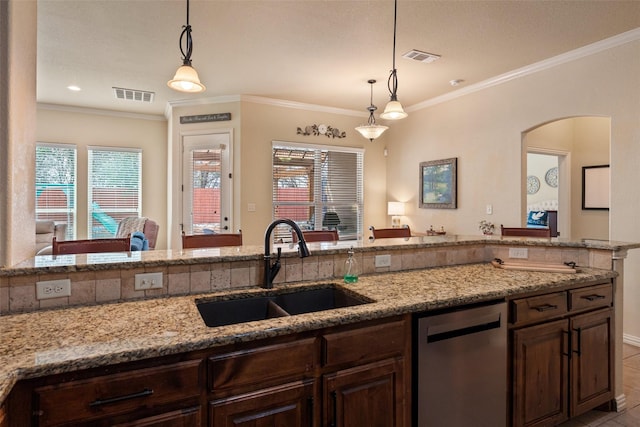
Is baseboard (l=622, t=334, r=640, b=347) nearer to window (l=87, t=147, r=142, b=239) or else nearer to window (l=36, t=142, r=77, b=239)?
window (l=87, t=147, r=142, b=239)

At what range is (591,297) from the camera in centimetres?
210

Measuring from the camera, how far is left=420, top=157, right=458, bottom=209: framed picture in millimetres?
5144

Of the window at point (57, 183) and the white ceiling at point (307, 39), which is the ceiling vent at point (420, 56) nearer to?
the white ceiling at point (307, 39)

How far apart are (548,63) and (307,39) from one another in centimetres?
271

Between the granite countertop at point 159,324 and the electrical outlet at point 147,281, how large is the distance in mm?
65

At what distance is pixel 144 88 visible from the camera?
502 centimetres

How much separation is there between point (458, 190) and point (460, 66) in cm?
174

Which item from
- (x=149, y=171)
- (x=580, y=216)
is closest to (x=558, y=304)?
(x=580, y=216)

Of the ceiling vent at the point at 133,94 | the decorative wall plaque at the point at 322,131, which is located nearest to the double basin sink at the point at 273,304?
the decorative wall plaque at the point at 322,131

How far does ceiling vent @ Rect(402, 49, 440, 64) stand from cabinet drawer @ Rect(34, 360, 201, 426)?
3.67 m

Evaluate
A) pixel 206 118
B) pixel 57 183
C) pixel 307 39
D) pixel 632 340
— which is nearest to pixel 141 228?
pixel 57 183

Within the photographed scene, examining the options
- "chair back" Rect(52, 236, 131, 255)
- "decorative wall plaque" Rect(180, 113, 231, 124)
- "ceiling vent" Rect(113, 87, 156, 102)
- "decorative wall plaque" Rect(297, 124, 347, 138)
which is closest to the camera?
"chair back" Rect(52, 236, 131, 255)

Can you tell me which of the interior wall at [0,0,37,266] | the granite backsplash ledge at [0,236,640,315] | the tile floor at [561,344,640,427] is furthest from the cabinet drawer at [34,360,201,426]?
the tile floor at [561,344,640,427]

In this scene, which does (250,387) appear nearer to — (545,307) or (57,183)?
(545,307)
